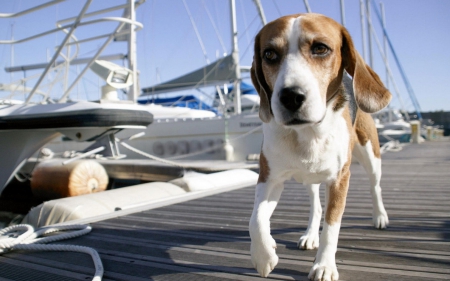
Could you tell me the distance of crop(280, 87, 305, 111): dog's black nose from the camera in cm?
169

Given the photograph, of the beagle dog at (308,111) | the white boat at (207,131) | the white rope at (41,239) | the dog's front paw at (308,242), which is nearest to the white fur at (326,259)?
the beagle dog at (308,111)

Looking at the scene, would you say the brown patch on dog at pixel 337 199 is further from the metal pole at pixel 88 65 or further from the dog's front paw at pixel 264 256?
the metal pole at pixel 88 65

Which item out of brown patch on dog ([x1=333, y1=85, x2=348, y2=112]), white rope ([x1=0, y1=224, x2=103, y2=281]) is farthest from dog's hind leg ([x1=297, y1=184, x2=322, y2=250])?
white rope ([x1=0, y1=224, x2=103, y2=281])

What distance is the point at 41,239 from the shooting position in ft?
9.90

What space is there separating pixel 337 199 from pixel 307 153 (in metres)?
0.31

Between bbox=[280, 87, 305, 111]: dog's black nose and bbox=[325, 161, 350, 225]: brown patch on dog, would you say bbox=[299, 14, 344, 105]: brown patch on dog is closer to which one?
bbox=[280, 87, 305, 111]: dog's black nose

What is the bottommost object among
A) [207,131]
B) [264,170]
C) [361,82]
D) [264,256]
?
[207,131]

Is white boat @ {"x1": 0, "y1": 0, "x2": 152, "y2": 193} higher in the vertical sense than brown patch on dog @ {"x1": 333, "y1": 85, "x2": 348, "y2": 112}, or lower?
lower

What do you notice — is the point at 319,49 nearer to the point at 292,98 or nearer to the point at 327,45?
the point at 327,45

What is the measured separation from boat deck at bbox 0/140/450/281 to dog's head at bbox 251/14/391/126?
86cm

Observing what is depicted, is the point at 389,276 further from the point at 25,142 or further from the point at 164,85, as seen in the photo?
the point at 164,85

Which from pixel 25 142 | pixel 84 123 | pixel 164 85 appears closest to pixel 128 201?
pixel 84 123

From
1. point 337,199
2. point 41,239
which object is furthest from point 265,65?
point 41,239

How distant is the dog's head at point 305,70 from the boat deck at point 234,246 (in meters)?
0.86
